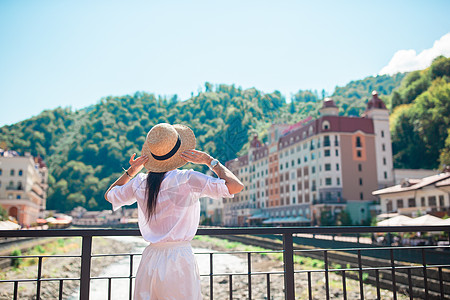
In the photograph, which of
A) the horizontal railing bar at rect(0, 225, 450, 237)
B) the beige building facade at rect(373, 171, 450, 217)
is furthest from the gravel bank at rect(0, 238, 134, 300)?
the beige building facade at rect(373, 171, 450, 217)

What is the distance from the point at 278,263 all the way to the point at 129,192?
34.2 meters

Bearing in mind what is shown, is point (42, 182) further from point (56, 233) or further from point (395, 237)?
point (56, 233)

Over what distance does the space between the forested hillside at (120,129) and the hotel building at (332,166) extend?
21.7m

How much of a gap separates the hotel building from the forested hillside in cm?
2174

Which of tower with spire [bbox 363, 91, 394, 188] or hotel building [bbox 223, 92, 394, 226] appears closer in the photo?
hotel building [bbox 223, 92, 394, 226]

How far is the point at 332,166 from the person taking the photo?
52.6m

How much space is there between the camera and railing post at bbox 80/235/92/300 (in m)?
3.26

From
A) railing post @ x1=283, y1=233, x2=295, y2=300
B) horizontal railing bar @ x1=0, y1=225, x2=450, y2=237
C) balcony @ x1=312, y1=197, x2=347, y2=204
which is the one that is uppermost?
balcony @ x1=312, y1=197, x2=347, y2=204

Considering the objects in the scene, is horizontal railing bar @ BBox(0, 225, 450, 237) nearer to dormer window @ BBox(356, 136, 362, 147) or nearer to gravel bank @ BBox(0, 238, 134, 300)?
gravel bank @ BBox(0, 238, 134, 300)

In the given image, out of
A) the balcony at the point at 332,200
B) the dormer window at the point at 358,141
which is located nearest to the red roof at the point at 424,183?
the balcony at the point at 332,200

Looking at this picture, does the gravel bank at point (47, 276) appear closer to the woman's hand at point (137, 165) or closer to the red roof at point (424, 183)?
the woman's hand at point (137, 165)

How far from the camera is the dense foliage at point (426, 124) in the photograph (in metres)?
60.2

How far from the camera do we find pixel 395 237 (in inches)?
1006

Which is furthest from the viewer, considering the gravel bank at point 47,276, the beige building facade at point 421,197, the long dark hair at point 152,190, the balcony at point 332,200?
the balcony at point 332,200
